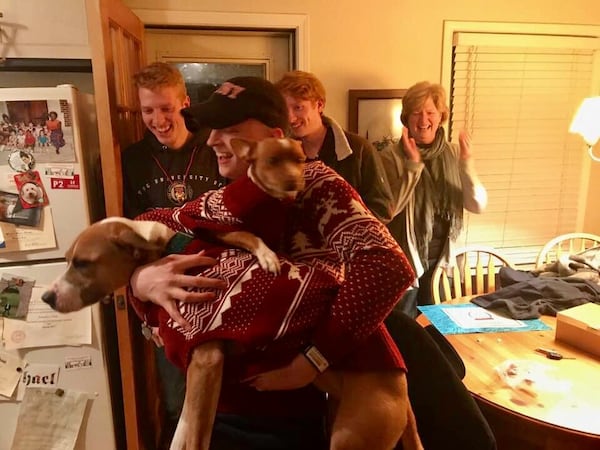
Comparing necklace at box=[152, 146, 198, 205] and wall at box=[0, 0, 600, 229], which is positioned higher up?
wall at box=[0, 0, 600, 229]

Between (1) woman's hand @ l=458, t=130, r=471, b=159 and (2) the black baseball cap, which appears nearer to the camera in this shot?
(2) the black baseball cap

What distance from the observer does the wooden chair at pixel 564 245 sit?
2865 mm

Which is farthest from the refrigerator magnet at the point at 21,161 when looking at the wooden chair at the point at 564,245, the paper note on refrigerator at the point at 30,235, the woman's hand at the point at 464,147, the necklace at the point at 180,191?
the wooden chair at the point at 564,245

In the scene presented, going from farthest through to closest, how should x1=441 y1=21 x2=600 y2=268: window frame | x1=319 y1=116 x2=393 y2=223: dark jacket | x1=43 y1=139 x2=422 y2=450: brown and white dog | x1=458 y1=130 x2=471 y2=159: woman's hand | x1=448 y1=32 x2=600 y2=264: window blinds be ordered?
1. x1=448 y1=32 x2=600 y2=264: window blinds
2. x1=441 y1=21 x2=600 y2=268: window frame
3. x1=458 y1=130 x2=471 y2=159: woman's hand
4. x1=319 y1=116 x2=393 y2=223: dark jacket
5. x1=43 y1=139 x2=422 y2=450: brown and white dog

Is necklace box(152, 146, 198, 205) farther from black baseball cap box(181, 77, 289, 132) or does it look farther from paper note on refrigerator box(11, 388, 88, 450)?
black baseball cap box(181, 77, 289, 132)

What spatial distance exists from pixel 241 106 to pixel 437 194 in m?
1.96

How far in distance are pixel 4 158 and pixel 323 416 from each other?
153cm

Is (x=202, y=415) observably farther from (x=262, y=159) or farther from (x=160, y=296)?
(x=262, y=159)

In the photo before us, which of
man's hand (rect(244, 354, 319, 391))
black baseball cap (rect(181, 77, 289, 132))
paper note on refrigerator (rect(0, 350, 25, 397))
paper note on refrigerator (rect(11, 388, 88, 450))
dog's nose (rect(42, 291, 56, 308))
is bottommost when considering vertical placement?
paper note on refrigerator (rect(11, 388, 88, 450))

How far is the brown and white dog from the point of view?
0.72 meters

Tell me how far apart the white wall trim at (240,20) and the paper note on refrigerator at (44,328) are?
4.61 ft

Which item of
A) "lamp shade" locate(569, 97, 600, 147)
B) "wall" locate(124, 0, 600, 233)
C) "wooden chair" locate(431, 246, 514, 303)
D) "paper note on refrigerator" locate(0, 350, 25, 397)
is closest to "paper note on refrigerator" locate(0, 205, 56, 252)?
"paper note on refrigerator" locate(0, 350, 25, 397)

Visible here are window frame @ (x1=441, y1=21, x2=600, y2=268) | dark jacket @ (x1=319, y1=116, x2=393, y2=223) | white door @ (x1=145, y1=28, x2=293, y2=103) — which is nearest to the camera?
dark jacket @ (x1=319, y1=116, x2=393, y2=223)

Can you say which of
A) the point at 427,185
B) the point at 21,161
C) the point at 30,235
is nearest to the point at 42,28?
the point at 21,161
